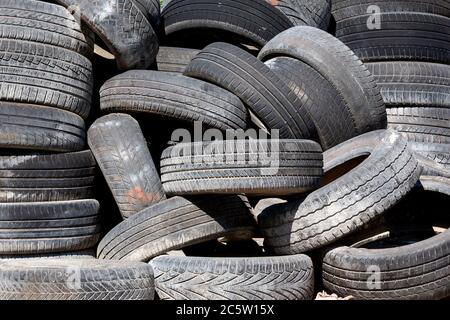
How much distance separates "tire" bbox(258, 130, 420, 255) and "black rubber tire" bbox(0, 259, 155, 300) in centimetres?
82

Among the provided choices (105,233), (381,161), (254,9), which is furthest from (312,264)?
(254,9)

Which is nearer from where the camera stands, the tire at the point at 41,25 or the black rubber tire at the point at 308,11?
the tire at the point at 41,25

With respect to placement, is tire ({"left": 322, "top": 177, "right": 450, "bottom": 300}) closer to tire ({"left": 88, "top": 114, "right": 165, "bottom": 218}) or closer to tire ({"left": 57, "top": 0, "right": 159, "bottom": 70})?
tire ({"left": 88, "top": 114, "right": 165, "bottom": 218})

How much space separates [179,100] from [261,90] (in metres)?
0.51

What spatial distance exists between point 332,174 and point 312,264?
0.77 metres

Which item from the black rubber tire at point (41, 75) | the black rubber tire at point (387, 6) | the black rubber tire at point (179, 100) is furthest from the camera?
the black rubber tire at point (387, 6)

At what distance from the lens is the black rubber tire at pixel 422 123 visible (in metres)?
5.21

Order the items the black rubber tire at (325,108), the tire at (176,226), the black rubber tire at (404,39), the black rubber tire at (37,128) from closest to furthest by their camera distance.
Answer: the tire at (176,226), the black rubber tire at (37,128), the black rubber tire at (325,108), the black rubber tire at (404,39)

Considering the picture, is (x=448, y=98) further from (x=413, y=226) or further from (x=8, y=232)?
(x=8, y=232)

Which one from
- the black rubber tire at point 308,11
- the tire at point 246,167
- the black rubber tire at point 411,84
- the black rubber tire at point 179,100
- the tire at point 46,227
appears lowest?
the tire at point 46,227

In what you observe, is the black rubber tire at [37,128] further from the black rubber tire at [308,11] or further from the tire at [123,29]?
the black rubber tire at [308,11]

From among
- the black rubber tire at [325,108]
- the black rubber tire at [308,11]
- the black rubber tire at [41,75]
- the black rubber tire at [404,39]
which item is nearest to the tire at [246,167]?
the black rubber tire at [325,108]

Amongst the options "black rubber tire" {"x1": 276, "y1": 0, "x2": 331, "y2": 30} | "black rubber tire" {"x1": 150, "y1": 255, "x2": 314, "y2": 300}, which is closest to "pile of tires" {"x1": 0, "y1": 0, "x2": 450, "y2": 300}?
"black rubber tire" {"x1": 150, "y1": 255, "x2": 314, "y2": 300}

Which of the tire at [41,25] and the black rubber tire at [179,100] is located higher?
the tire at [41,25]
